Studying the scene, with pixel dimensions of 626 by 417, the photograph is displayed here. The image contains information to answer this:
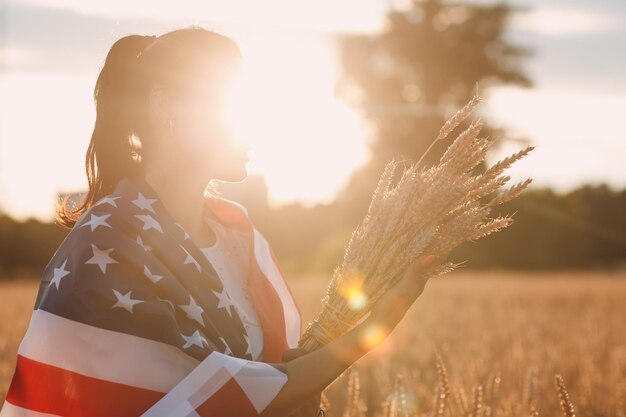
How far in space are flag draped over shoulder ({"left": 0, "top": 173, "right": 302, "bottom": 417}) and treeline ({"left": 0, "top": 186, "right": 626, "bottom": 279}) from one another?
2373 cm

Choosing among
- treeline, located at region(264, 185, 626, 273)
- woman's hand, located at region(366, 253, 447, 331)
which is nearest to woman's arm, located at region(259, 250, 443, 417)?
woman's hand, located at region(366, 253, 447, 331)

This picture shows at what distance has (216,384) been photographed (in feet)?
6.94

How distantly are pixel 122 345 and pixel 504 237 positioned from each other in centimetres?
3268

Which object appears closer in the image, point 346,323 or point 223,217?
point 346,323

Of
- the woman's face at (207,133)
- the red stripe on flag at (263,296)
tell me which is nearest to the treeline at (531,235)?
the red stripe on flag at (263,296)

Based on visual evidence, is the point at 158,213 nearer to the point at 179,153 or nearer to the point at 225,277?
the point at 179,153

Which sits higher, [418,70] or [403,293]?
[418,70]

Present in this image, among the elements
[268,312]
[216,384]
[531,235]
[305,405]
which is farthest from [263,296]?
[531,235]

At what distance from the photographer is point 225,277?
113 inches

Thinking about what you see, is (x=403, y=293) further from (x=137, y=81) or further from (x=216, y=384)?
(x=137, y=81)

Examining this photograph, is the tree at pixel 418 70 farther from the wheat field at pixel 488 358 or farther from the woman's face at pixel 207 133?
the woman's face at pixel 207 133

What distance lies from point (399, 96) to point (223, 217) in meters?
33.6

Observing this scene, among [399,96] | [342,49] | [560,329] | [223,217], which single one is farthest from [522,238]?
[223,217]

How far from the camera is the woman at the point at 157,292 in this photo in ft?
6.98
